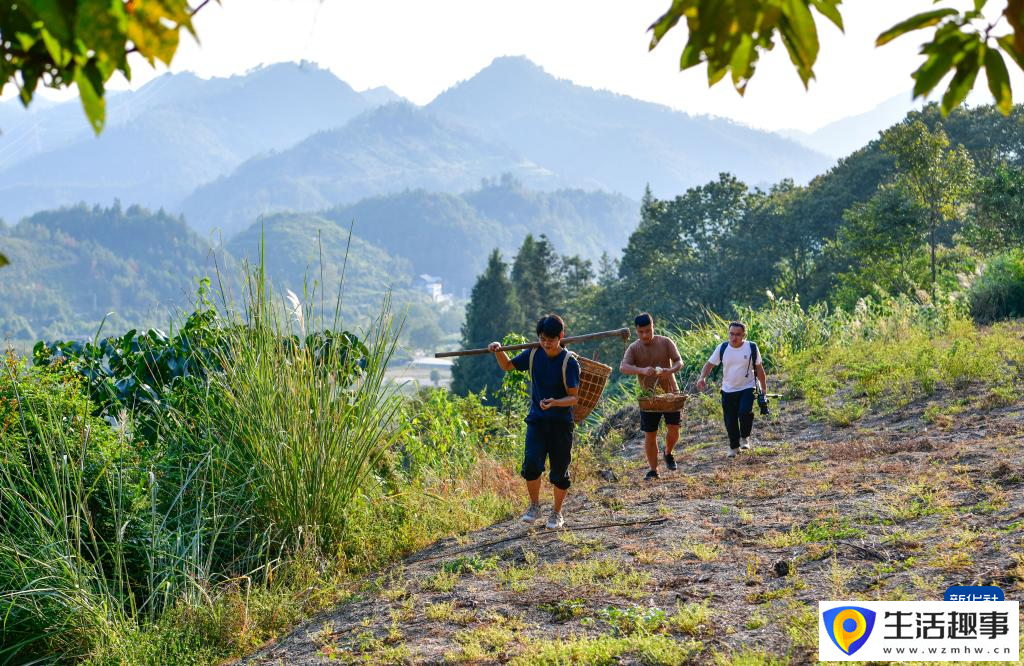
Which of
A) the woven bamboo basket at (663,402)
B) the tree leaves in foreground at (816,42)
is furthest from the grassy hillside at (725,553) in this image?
the tree leaves in foreground at (816,42)

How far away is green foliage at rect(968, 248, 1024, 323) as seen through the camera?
627 inches

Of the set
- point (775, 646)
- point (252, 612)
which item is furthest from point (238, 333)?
point (775, 646)

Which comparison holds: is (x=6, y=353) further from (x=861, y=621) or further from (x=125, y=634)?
(x=861, y=621)

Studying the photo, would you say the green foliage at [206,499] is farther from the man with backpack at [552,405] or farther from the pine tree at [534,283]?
the pine tree at [534,283]

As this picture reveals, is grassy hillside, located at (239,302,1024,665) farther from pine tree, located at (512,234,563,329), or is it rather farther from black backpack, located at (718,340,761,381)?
pine tree, located at (512,234,563,329)

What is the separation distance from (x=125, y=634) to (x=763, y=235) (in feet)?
132

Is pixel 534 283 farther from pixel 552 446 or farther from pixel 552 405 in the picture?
pixel 552 405

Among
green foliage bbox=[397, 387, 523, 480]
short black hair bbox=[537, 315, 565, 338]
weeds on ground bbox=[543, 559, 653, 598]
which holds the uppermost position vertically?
short black hair bbox=[537, 315, 565, 338]

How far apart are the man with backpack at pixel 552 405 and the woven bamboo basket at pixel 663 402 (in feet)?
5.37

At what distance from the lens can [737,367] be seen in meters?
9.04

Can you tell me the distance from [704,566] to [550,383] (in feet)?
5.63

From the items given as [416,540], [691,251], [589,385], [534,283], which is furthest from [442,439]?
[534,283]

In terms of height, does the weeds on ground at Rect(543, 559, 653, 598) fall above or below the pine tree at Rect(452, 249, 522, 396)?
below

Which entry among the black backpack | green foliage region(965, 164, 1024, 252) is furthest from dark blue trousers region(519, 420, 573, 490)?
green foliage region(965, 164, 1024, 252)
